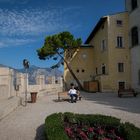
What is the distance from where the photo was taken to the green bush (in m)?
6.56

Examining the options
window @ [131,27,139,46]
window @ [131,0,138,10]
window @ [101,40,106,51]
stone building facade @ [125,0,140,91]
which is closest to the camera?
stone building facade @ [125,0,140,91]

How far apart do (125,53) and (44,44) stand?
40.7ft

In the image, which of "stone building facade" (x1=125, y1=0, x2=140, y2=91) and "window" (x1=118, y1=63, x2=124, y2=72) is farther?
"window" (x1=118, y1=63, x2=124, y2=72)

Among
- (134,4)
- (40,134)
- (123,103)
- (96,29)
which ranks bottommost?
(40,134)

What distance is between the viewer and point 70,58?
4206 cm

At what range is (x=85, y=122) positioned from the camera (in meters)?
8.66

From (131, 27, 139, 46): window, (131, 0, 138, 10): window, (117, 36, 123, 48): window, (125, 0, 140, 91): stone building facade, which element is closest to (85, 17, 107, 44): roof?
(117, 36, 123, 48): window

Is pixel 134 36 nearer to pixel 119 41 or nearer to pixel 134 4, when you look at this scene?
pixel 119 41

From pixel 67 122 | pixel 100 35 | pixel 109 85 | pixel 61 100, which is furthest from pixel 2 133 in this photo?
pixel 100 35

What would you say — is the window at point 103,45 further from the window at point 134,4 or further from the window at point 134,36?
the window at point 134,4

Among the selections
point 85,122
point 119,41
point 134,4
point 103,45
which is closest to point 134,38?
point 119,41

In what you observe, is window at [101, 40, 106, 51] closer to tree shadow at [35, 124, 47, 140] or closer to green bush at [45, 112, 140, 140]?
green bush at [45, 112, 140, 140]

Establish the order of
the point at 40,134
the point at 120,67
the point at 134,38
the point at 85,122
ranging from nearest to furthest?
the point at 40,134, the point at 85,122, the point at 134,38, the point at 120,67

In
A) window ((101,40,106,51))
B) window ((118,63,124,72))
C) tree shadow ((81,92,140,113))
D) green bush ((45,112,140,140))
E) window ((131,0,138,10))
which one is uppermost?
window ((131,0,138,10))
